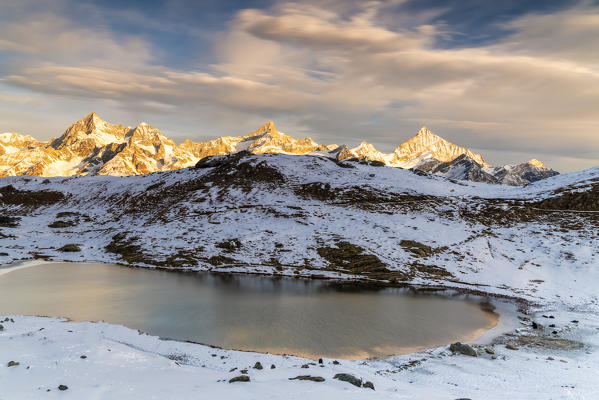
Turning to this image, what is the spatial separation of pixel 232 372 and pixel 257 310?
14.5 meters

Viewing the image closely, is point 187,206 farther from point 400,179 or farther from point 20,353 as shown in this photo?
point 20,353

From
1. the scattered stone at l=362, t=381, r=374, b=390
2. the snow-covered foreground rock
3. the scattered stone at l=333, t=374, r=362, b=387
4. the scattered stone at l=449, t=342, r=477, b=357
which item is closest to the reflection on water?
the scattered stone at l=449, t=342, r=477, b=357

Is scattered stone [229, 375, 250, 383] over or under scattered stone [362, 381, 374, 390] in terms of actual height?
under

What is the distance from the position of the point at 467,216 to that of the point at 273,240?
39.0 m

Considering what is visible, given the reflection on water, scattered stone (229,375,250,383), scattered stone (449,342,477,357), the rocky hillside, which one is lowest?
the reflection on water

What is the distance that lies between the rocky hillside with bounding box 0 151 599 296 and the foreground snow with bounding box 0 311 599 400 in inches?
927

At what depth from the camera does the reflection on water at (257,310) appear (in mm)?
25922

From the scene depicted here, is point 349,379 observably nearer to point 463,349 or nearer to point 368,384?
point 368,384

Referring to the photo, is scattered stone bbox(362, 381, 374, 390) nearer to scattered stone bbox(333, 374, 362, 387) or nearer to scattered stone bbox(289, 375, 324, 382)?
scattered stone bbox(333, 374, 362, 387)

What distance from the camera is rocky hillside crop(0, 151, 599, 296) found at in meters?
50.7

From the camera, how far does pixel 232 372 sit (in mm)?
18094

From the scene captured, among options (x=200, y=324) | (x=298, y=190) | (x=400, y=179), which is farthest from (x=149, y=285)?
(x=400, y=179)

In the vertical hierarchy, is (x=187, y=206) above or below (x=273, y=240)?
above

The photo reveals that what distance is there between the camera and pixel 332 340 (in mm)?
25984
